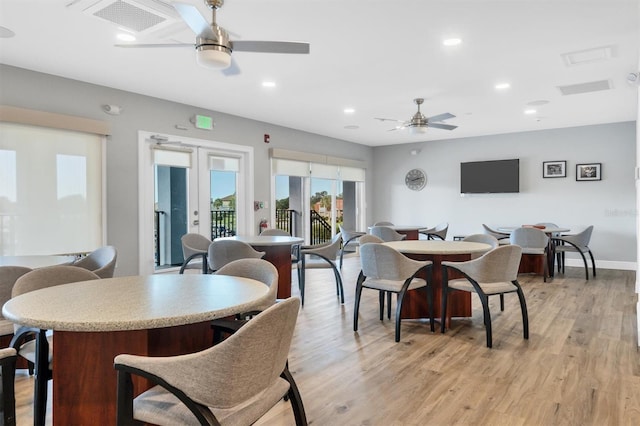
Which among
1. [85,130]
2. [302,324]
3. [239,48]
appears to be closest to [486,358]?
[302,324]

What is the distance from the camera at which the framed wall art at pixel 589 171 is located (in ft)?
24.7

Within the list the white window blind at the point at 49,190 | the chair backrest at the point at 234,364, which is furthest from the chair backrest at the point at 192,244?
the chair backrest at the point at 234,364

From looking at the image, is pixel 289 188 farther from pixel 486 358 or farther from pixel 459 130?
pixel 486 358

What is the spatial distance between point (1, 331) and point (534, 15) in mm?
3961

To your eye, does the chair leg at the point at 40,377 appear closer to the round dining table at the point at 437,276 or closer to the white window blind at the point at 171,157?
the round dining table at the point at 437,276

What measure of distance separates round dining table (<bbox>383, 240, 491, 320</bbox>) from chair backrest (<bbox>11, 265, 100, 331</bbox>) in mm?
2469

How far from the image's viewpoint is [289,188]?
812 cm

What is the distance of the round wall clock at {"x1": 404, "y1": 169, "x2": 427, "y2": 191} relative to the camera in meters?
9.50

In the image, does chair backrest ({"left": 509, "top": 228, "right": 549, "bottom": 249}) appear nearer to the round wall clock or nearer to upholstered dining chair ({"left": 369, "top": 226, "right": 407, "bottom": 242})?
upholstered dining chair ({"left": 369, "top": 226, "right": 407, "bottom": 242})

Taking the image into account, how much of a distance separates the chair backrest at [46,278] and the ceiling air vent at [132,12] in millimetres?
1783

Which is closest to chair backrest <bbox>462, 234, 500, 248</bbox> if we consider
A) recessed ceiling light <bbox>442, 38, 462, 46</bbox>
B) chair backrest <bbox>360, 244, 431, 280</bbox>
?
chair backrest <bbox>360, 244, 431, 280</bbox>

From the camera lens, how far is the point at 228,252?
409 centimetres

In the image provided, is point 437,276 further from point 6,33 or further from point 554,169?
point 554,169

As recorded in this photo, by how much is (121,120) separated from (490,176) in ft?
22.2
